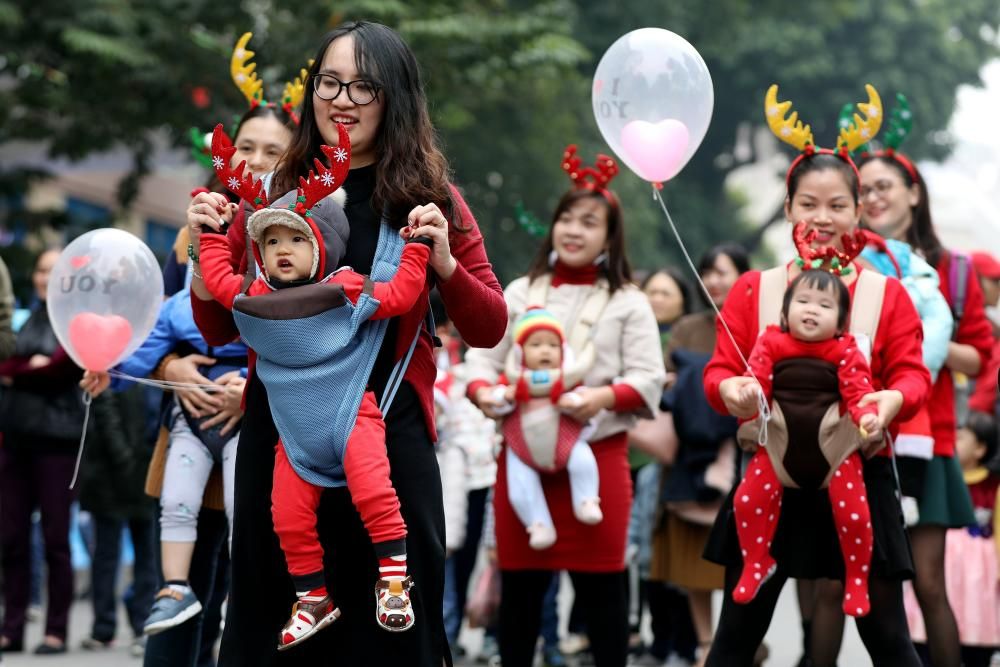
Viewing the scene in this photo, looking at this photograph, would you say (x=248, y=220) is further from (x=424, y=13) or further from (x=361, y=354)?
(x=424, y=13)

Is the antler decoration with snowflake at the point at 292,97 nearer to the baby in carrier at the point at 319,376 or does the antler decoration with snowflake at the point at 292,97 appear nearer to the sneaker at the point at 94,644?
the baby in carrier at the point at 319,376

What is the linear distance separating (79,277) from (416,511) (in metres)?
2.26

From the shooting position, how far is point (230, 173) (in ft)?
13.8

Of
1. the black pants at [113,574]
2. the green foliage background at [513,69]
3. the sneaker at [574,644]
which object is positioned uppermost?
the green foliage background at [513,69]

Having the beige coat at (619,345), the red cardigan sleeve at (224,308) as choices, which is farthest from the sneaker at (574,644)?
the red cardigan sleeve at (224,308)

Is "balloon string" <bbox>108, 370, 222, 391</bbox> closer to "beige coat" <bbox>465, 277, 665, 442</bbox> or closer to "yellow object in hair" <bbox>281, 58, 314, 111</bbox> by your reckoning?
"yellow object in hair" <bbox>281, 58, 314, 111</bbox>

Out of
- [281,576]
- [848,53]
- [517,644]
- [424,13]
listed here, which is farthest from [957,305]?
[848,53]

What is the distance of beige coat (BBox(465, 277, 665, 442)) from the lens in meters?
6.93

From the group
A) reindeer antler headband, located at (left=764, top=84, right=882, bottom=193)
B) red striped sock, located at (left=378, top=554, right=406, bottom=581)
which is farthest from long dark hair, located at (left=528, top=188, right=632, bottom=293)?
red striped sock, located at (left=378, top=554, right=406, bottom=581)

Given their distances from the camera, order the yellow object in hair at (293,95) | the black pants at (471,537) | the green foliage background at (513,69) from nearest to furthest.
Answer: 1. the yellow object in hair at (293,95)
2. the black pants at (471,537)
3. the green foliage background at (513,69)

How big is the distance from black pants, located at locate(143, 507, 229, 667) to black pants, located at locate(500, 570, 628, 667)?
1268mm

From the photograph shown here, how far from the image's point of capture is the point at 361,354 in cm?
406

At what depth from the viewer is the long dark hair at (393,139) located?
4.21 meters

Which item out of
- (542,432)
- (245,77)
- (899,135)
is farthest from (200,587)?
(899,135)
